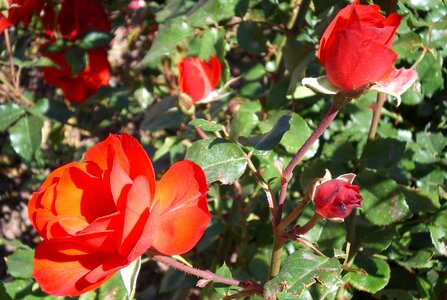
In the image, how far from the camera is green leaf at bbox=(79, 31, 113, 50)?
1.43 meters

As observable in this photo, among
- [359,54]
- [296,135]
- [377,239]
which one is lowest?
[377,239]

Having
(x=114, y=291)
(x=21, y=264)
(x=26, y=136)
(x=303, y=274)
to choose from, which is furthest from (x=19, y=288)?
(x=303, y=274)

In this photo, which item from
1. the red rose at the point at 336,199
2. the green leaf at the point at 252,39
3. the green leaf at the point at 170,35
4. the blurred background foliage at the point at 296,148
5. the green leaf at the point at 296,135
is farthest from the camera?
the green leaf at the point at 252,39

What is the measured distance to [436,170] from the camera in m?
1.10

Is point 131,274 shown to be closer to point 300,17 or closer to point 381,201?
point 381,201

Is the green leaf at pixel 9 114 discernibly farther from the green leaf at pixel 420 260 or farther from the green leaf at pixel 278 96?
the green leaf at pixel 420 260

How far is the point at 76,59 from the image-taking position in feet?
4.66

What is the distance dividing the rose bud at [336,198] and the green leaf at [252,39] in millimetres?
657

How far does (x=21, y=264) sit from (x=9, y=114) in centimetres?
37

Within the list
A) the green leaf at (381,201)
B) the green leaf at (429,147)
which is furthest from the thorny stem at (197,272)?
the green leaf at (429,147)

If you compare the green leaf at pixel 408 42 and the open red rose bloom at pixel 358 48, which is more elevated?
the open red rose bloom at pixel 358 48

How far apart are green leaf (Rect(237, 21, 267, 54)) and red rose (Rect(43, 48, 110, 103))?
408mm

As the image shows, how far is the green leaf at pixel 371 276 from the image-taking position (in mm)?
974

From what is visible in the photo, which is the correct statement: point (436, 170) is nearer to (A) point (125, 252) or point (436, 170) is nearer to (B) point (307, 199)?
(B) point (307, 199)
